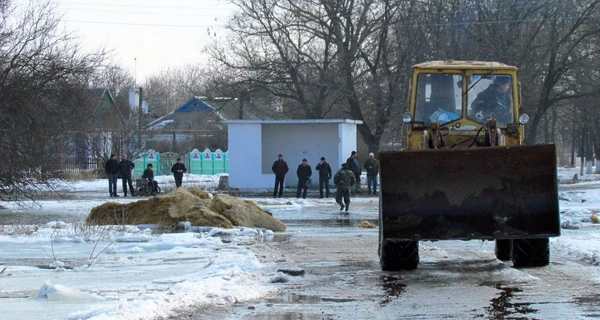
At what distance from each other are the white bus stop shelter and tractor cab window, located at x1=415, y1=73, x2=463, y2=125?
2036 centimetres

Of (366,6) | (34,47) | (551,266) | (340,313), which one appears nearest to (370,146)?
(366,6)

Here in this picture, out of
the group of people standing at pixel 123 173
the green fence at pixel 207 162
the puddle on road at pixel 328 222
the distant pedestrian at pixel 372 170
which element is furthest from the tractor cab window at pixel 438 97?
the green fence at pixel 207 162

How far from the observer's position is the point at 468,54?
1378 inches

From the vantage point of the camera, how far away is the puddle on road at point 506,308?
26.4 ft

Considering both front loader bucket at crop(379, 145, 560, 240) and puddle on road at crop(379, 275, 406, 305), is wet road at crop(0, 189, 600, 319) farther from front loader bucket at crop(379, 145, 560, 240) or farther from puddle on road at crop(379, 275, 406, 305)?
front loader bucket at crop(379, 145, 560, 240)

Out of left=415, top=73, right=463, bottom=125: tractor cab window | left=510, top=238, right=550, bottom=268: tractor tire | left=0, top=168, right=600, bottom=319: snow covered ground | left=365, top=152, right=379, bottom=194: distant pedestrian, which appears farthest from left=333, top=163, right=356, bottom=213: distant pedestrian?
left=510, top=238, right=550, bottom=268: tractor tire

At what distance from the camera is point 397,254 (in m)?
11.4

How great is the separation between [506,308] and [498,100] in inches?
213

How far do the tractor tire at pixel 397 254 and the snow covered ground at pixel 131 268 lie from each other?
1550mm

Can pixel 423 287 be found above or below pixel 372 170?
below

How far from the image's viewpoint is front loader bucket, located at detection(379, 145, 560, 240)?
421 inches

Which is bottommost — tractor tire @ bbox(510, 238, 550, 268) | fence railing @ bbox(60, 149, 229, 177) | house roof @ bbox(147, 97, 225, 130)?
tractor tire @ bbox(510, 238, 550, 268)

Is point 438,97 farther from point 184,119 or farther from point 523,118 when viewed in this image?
point 184,119

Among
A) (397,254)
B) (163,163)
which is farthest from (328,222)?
(163,163)
